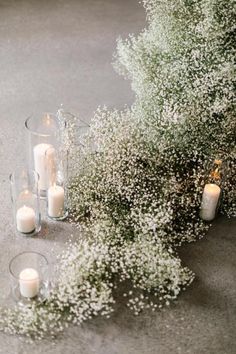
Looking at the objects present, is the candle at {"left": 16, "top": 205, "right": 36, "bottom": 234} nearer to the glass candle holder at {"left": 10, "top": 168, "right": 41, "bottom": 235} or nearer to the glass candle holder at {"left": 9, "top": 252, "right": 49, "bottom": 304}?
the glass candle holder at {"left": 10, "top": 168, "right": 41, "bottom": 235}

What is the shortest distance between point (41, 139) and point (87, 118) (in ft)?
2.46

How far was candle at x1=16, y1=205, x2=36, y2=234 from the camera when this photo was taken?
2676mm

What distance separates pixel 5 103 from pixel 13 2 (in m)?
1.89

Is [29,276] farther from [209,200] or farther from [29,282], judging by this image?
[209,200]

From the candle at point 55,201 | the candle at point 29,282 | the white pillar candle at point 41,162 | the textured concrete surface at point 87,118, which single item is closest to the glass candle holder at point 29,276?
the candle at point 29,282

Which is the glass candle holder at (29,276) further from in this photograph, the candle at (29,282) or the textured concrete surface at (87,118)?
the textured concrete surface at (87,118)

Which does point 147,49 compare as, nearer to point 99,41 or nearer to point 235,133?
point 235,133

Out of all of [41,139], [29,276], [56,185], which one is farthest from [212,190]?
[29,276]

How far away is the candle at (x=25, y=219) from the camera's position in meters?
2.68

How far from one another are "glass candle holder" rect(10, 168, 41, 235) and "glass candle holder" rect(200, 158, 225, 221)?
0.84 metres

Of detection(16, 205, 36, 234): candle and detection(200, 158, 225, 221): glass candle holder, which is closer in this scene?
detection(16, 205, 36, 234): candle

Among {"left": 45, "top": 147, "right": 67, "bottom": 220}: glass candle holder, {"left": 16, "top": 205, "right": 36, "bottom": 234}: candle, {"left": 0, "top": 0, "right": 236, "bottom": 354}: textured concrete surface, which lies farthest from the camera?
{"left": 45, "top": 147, "right": 67, "bottom": 220}: glass candle holder

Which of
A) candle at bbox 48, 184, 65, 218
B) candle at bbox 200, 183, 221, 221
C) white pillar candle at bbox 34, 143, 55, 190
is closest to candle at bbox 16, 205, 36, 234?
candle at bbox 48, 184, 65, 218

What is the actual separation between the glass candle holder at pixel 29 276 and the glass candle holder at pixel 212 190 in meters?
0.93
